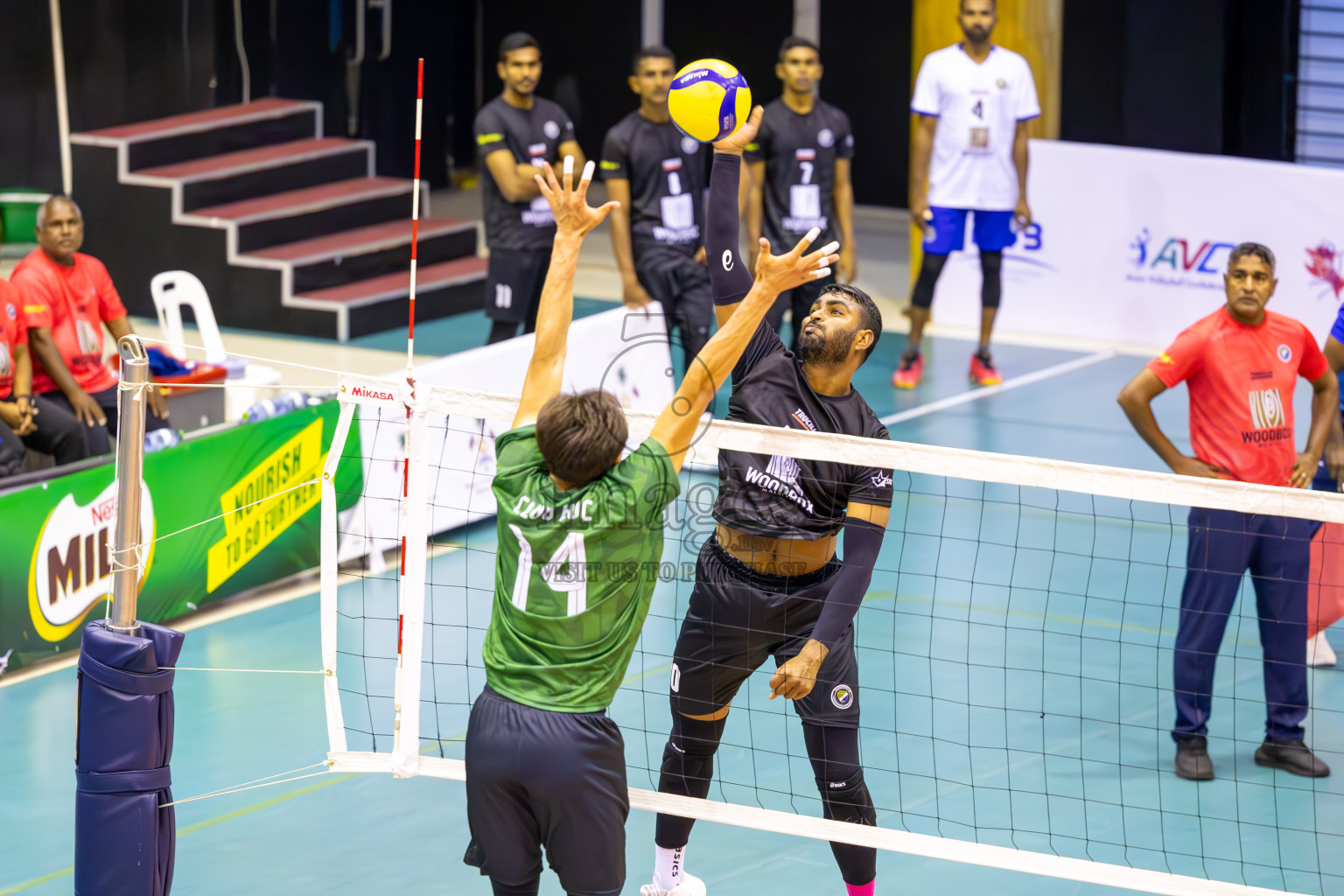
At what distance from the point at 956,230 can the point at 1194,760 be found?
677 cm

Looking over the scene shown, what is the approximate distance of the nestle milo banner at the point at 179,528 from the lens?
7566mm

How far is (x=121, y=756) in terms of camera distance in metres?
5.00

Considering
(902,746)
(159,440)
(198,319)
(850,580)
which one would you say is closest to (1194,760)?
(902,746)

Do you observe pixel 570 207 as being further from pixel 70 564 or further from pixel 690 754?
pixel 70 564

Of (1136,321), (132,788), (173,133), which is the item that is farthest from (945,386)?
(132,788)

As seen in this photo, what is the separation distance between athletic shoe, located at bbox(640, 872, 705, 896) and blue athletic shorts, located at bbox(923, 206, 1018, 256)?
313 inches

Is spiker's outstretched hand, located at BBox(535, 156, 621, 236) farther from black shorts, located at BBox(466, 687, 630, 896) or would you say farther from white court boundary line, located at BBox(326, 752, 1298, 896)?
white court boundary line, located at BBox(326, 752, 1298, 896)

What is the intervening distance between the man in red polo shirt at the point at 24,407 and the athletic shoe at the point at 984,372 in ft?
22.1

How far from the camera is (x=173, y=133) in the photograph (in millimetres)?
15148

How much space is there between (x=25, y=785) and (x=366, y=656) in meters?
1.75

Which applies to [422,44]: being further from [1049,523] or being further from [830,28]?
[1049,523]

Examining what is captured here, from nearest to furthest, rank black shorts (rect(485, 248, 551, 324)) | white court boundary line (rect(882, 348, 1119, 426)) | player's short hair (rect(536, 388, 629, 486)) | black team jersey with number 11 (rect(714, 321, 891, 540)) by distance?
player's short hair (rect(536, 388, 629, 486))
black team jersey with number 11 (rect(714, 321, 891, 540))
black shorts (rect(485, 248, 551, 324))
white court boundary line (rect(882, 348, 1119, 426))

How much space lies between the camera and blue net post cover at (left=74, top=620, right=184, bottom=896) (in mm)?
4977

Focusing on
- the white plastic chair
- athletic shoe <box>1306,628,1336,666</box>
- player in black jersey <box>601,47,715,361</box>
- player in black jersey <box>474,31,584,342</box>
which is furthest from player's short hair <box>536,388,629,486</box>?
player in black jersey <box>474,31,584,342</box>
